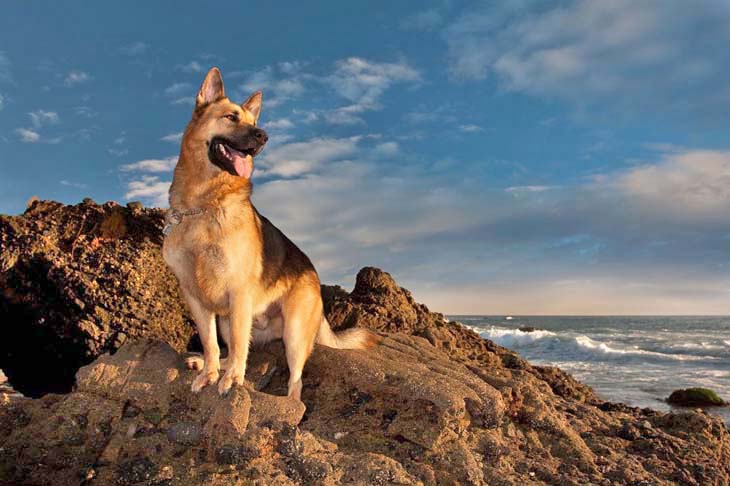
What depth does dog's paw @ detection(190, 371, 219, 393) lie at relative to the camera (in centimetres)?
493

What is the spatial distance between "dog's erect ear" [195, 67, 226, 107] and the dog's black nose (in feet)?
2.32

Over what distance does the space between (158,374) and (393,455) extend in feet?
7.53

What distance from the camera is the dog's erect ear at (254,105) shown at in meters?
5.54

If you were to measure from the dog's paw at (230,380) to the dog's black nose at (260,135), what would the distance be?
2049 millimetres

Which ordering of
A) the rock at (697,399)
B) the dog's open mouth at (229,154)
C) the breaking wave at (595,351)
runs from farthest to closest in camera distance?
1. the breaking wave at (595,351)
2. the rock at (697,399)
3. the dog's open mouth at (229,154)

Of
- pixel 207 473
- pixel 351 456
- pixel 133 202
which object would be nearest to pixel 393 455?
pixel 351 456

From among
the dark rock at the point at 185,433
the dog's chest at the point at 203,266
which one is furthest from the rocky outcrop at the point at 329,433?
the dog's chest at the point at 203,266

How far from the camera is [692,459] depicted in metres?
5.78

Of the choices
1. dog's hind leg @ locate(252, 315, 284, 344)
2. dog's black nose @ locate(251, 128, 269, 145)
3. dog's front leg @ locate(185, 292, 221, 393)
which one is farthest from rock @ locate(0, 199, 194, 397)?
dog's black nose @ locate(251, 128, 269, 145)

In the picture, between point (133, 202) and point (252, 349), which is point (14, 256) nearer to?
point (133, 202)

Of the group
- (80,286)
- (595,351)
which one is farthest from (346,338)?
(595,351)

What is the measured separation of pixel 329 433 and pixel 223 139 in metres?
2.82

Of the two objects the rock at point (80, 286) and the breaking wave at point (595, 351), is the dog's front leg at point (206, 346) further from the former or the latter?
the breaking wave at point (595, 351)

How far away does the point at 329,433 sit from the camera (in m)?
4.94
